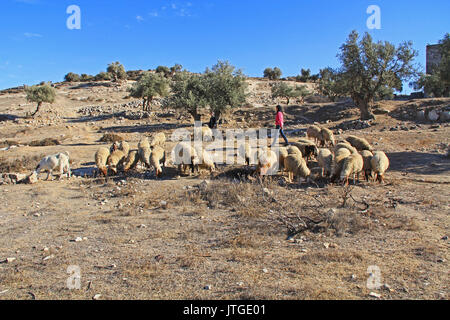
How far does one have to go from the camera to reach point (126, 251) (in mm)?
5324

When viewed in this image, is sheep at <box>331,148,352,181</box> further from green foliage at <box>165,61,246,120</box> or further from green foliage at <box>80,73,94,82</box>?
green foliage at <box>80,73,94,82</box>

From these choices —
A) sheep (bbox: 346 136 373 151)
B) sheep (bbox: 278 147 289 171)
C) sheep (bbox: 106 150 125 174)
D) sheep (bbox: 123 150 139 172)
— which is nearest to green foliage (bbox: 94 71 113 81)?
sheep (bbox: 106 150 125 174)

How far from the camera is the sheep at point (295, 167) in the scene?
374 inches

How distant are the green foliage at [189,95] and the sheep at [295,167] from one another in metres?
13.3

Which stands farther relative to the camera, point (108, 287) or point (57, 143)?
point (57, 143)

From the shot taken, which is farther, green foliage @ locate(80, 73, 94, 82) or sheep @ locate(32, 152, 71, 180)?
green foliage @ locate(80, 73, 94, 82)

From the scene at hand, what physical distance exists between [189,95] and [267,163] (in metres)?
13.7

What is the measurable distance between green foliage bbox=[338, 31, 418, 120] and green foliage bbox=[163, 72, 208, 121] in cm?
960

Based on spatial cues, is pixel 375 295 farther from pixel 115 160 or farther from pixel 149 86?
pixel 149 86

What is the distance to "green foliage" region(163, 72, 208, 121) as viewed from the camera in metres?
22.0
